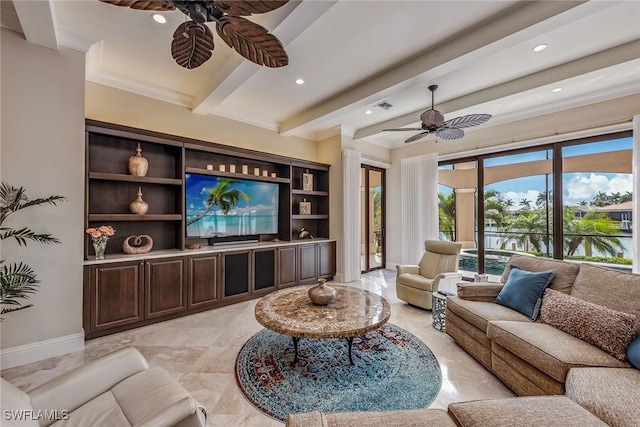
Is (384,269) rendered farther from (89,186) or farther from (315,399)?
(89,186)

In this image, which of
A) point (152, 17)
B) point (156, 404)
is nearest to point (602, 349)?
point (156, 404)

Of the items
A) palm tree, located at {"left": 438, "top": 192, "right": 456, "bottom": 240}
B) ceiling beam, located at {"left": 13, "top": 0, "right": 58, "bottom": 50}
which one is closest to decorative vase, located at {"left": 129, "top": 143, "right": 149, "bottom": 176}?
ceiling beam, located at {"left": 13, "top": 0, "right": 58, "bottom": 50}

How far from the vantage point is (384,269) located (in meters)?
6.56

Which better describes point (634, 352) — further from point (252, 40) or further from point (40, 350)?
point (40, 350)

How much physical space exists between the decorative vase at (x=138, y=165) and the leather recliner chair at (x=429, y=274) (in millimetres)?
3914

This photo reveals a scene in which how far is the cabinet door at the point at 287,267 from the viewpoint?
459 centimetres

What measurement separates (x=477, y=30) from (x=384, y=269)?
5114 mm

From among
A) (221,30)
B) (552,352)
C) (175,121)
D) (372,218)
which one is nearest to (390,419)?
(552,352)

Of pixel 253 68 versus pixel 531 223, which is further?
pixel 531 223

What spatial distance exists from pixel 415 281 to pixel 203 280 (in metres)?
3.02

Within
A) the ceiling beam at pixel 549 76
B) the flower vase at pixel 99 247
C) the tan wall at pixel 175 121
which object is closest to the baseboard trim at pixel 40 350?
the flower vase at pixel 99 247

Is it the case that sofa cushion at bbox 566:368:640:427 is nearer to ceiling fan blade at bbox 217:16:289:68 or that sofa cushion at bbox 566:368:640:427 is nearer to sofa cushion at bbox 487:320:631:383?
sofa cushion at bbox 487:320:631:383

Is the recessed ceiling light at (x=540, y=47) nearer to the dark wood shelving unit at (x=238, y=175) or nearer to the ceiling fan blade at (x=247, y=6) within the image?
the ceiling fan blade at (x=247, y=6)

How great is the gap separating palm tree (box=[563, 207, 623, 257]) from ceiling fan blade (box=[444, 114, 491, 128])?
7.85 feet
